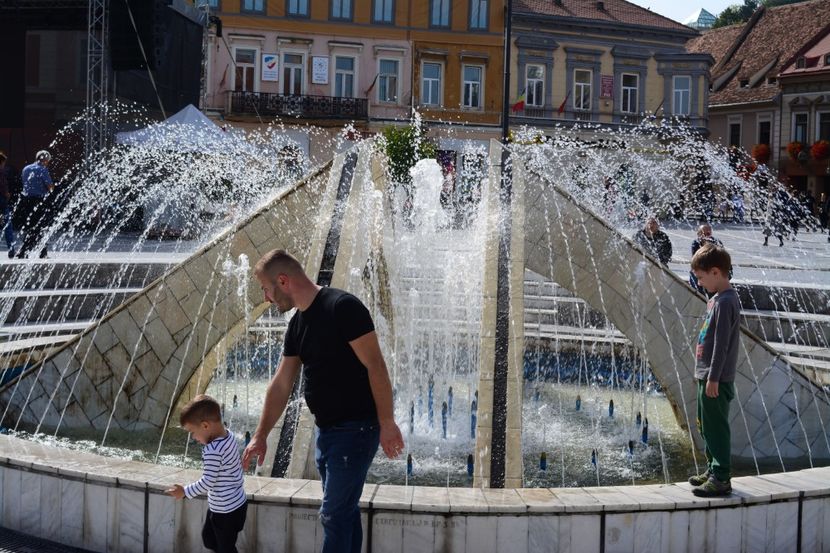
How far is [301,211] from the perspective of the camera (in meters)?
8.42

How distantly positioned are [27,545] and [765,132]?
50.1m

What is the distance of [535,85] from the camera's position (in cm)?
4375

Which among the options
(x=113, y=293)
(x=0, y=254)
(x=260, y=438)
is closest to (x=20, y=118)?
(x=0, y=254)

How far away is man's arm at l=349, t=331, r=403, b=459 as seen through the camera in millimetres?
4062

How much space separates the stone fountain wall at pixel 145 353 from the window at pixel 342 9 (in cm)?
3405

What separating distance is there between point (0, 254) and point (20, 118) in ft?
35.0

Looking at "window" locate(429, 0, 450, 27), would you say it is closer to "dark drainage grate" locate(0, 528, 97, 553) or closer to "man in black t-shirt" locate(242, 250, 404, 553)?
"dark drainage grate" locate(0, 528, 97, 553)

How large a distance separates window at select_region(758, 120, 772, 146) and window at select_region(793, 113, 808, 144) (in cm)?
147

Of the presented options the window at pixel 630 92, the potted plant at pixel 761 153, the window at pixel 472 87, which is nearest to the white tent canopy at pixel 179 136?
the window at pixel 472 87

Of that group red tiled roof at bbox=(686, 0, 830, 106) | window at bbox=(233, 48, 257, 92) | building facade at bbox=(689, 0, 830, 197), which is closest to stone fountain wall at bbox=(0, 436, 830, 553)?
window at bbox=(233, 48, 257, 92)

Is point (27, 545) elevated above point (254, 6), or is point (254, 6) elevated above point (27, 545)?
point (254, 6)

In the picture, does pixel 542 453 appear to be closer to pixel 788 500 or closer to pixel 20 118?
pixel 788 500

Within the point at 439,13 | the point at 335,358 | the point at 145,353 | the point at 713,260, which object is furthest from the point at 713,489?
the point at 439,13

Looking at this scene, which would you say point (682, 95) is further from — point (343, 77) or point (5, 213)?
point (5, 213)
